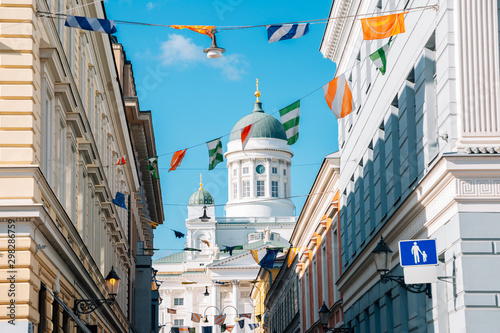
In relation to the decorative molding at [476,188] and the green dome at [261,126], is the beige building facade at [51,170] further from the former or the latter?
the green dome at [261,126]

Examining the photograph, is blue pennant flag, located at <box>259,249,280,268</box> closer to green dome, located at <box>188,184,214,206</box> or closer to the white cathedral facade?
the white cathedral facade

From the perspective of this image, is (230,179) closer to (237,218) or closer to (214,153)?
(237,218)

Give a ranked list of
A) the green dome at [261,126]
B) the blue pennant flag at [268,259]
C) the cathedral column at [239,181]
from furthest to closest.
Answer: the green dome at [261,126] → the cathedral column at [239,181] → the blue pennant flag at [268,259]

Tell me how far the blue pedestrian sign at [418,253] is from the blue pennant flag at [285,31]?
4.01 metres

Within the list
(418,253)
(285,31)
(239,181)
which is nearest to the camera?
(418,253)

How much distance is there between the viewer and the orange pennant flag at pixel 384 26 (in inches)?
684

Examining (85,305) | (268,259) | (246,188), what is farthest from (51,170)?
(246,188)

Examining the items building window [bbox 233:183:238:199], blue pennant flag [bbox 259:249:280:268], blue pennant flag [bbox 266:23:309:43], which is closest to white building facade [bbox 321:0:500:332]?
blue pennant flag [bbox 266:23:309:43]

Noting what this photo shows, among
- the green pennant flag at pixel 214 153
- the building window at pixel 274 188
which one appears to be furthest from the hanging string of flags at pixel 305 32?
the building window at pixel 274 188

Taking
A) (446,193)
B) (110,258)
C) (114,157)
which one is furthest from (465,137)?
(114,157)

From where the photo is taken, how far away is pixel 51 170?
1709cm

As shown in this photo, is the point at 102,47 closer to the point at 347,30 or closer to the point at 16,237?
the point at 347,30

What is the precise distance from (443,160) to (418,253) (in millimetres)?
1796

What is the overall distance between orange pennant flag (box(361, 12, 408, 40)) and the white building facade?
0.54 m
